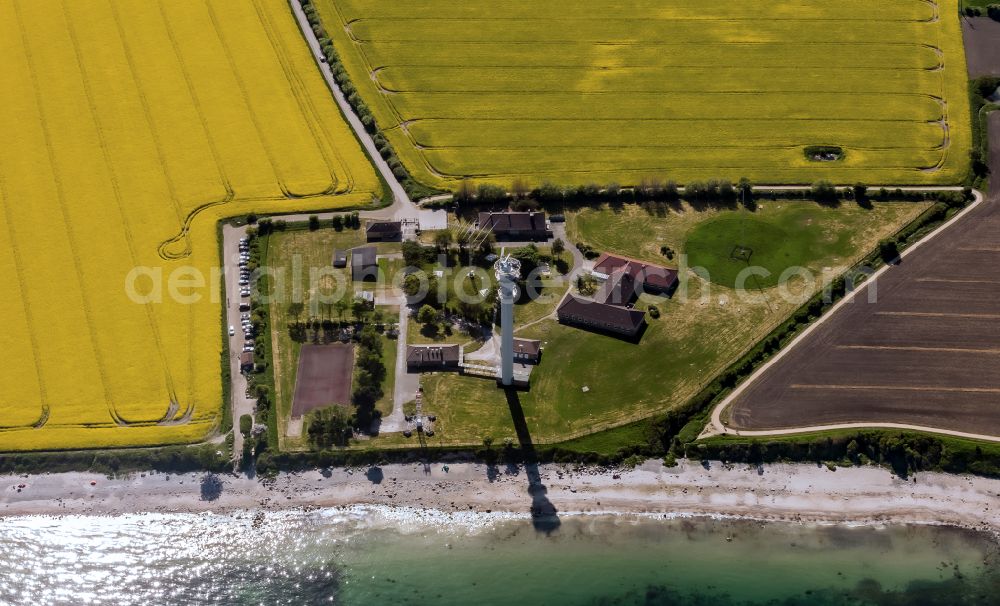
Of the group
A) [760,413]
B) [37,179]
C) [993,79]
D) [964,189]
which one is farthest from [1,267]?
[993,79]

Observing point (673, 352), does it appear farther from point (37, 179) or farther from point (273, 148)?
point (37, 179)

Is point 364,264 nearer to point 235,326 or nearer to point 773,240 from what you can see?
point 235,326

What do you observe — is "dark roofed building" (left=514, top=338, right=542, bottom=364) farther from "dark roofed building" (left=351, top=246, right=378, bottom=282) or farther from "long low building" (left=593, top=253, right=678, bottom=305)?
"dark roofed building" (left=351, top=246, right=378, bottom=282)

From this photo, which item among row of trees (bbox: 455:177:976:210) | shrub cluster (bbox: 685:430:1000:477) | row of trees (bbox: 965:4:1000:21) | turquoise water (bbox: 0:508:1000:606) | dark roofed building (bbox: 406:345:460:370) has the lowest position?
turquoise water (bbox: 0:508:1000:606)

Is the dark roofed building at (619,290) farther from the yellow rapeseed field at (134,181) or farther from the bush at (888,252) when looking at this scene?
the yellow rapeseed field at (134,181)

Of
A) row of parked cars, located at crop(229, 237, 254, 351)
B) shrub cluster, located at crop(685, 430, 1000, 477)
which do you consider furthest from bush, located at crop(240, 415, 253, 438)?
shrub cluster, located at crop(685, 430, 1000, 477)

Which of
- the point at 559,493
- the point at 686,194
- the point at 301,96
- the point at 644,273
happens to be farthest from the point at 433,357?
the point at 301,96
